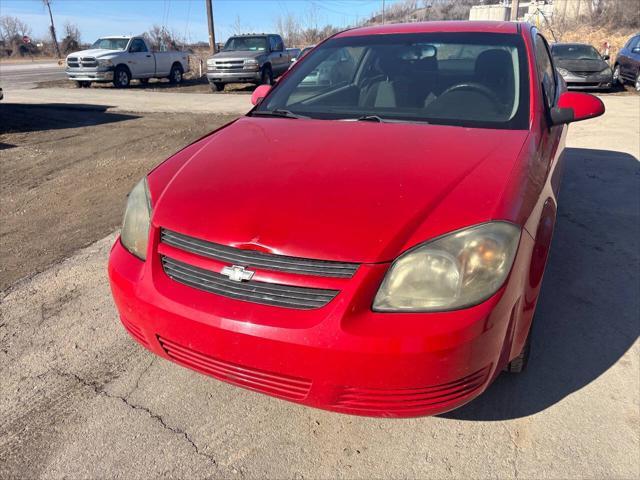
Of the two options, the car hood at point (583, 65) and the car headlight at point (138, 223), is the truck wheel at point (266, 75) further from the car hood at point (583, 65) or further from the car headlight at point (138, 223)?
the car headlight at point (138, 223)

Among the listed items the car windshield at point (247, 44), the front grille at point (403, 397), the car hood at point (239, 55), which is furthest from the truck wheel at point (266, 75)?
the front grille at point (403, 397)

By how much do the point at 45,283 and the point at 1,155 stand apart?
4.93m

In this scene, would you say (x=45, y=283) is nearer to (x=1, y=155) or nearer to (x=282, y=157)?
(x=282, y=157)

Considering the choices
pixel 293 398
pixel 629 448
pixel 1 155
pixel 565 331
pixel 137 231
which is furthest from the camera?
pixel 1 155

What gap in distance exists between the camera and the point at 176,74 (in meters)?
21.0

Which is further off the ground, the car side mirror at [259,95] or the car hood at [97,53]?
the car hood at [97,53]

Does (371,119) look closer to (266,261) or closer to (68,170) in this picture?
(266,261)

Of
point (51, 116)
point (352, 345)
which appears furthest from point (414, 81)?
point (51, 116)

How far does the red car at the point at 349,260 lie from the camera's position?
1749mm

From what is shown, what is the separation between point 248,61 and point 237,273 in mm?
15683

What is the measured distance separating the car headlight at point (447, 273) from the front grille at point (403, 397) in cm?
29

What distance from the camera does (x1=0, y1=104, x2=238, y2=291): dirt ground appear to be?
4.27 m

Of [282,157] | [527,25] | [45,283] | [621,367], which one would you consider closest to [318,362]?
[282,157]

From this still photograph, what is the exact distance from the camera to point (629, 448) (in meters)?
2.11
